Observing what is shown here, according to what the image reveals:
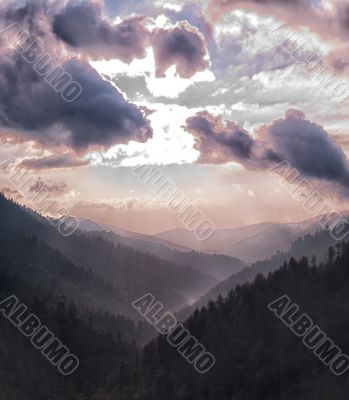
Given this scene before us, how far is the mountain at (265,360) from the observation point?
146 meters

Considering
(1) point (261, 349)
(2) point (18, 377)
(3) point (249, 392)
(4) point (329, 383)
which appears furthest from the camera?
(2) point (18, 377)

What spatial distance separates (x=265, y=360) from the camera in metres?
165

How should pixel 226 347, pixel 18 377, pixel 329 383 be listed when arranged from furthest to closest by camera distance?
pixel 18 377 < pixel 226 347 < pixel 329 383

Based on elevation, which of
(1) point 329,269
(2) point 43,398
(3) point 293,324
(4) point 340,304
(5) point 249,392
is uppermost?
(1) point 329,269

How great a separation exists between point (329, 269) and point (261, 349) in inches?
1979

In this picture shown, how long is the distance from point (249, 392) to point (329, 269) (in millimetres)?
71181

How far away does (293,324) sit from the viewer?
17688cm

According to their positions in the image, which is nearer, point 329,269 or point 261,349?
point 261,349

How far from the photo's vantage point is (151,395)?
178m

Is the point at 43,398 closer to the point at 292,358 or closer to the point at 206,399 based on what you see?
the point at 206,399

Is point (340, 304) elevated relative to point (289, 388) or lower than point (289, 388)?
elevated

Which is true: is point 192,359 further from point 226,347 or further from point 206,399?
point 206,399

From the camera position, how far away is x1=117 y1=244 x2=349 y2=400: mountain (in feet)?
477

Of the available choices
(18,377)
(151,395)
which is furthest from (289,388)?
(18,377)
